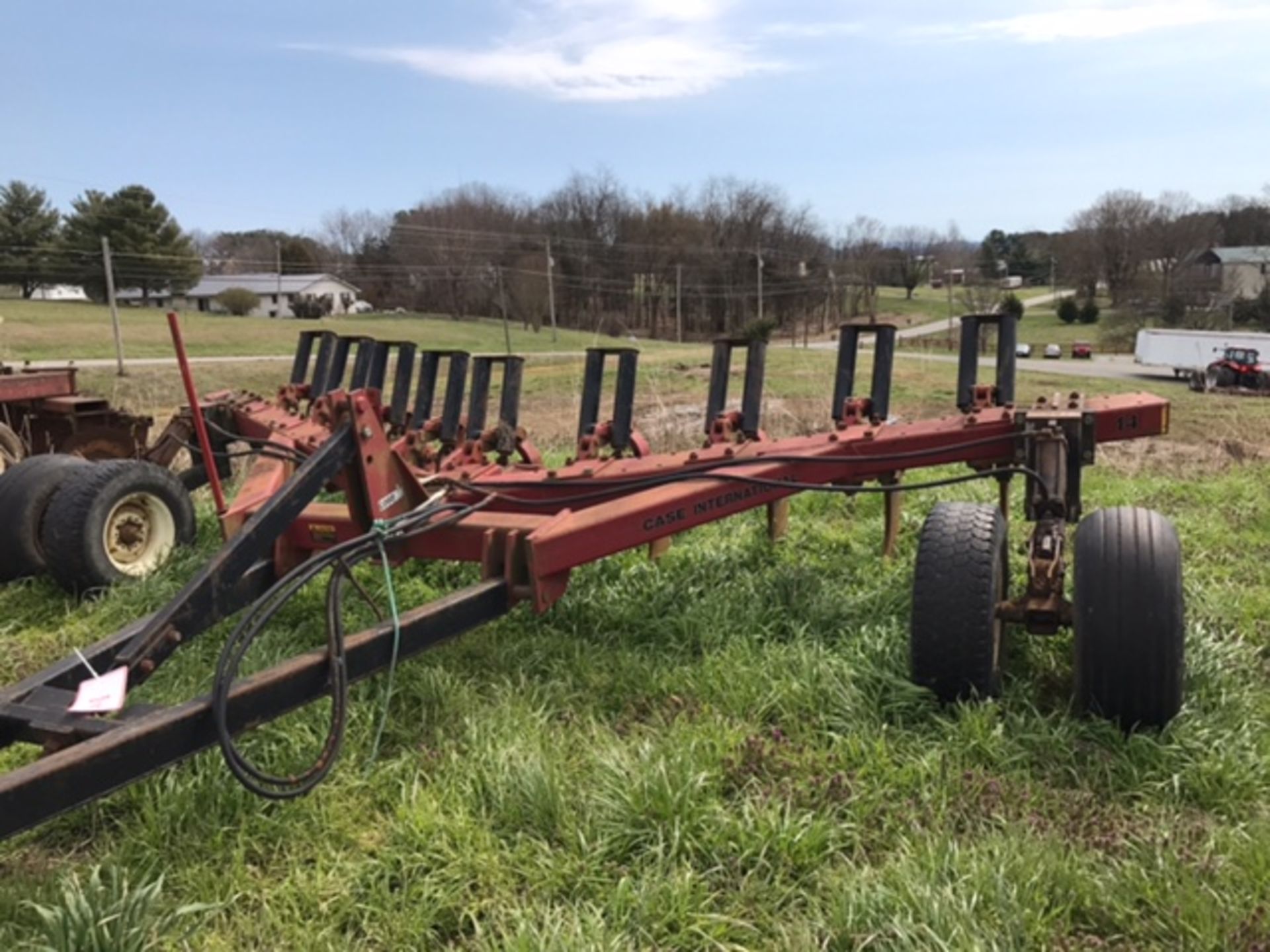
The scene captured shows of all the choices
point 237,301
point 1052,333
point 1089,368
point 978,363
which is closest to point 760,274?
point 1089,368

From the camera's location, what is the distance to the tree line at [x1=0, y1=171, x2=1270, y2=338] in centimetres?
6203

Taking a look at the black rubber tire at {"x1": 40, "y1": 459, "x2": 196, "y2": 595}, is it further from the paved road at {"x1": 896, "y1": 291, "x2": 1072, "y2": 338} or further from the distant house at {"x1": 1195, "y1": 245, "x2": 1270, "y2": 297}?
the distant house at {"x1": 1195, "y1": 245, "x2": 1270, "y2": 297}

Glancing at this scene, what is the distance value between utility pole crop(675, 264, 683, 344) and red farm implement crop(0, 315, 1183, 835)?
62.7m

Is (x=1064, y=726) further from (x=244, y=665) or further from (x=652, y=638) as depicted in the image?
(x=244, y=665)

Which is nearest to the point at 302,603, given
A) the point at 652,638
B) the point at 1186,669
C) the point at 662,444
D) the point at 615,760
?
the point at 652,638

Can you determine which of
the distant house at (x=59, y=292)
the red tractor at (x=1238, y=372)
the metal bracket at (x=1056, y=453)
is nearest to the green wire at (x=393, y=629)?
the metal bracket at (x=1056, y=453)

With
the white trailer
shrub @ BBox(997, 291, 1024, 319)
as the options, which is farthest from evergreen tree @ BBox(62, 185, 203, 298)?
shrub @ BBox(997, 291, 1024, 319)

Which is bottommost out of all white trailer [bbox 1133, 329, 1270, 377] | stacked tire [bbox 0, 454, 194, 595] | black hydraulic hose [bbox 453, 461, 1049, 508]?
white trailer [bbox 1133, 329, 1270, 377]

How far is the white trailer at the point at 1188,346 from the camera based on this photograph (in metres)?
38.6

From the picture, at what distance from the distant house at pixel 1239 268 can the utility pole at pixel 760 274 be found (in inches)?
1395

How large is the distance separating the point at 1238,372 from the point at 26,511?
42.3 meters

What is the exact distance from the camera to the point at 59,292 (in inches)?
2697

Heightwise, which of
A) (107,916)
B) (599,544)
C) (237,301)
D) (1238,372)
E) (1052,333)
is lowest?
(1238,372)

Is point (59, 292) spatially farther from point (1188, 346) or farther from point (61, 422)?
point (61, 422)
